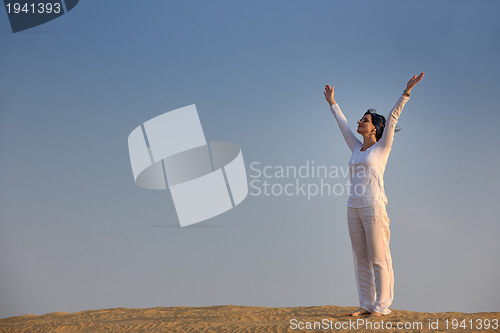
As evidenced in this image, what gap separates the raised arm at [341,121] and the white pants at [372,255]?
78 cm

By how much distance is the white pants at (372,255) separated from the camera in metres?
5.14

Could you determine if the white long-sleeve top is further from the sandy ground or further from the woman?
the sandy ground

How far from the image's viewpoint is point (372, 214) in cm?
513

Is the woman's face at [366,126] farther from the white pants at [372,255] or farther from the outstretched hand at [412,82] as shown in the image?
the white pants at [372,255]

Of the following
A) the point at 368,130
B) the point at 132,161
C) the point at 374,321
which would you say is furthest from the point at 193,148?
the point at 374,321

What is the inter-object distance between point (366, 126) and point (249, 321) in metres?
3.02

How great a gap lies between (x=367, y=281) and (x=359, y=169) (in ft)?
3.95

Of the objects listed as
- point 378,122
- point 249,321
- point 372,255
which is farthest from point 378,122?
point 249,321

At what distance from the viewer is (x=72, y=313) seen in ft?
29.6

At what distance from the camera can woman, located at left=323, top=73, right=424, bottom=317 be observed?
513 cm

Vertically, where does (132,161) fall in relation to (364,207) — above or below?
above

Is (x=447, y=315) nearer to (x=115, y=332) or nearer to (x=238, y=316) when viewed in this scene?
(x=238, y=316)

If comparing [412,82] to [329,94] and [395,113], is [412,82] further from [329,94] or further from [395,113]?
[329,94]

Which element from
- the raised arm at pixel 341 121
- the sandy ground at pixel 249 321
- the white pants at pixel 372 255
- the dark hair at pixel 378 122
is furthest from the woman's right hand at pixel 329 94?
the sandy ground at pixel 249 321
